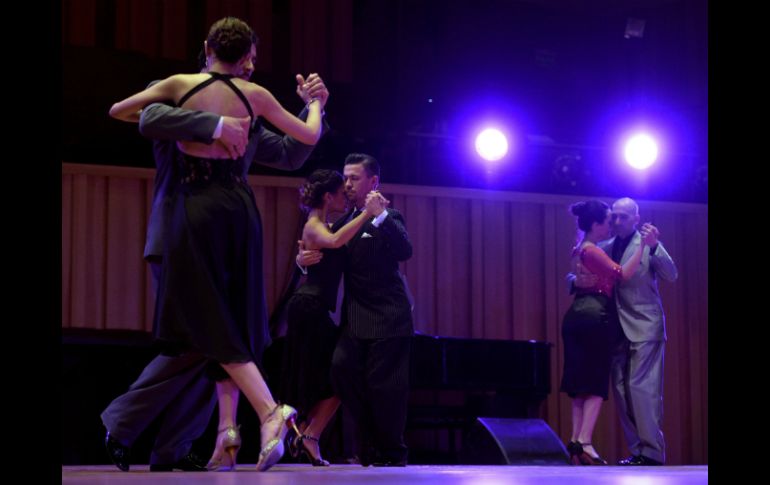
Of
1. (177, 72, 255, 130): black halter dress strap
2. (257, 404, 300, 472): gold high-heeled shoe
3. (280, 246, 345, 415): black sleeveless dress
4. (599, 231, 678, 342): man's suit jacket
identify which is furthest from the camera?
(599, 231, 678, 342): man's suit jacket

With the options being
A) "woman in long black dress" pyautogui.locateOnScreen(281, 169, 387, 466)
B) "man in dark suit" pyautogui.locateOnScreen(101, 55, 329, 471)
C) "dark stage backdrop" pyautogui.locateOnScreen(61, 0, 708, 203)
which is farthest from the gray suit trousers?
"man in dark suit" pyautogui.locateOnScreen(101, 55, 329, 471)

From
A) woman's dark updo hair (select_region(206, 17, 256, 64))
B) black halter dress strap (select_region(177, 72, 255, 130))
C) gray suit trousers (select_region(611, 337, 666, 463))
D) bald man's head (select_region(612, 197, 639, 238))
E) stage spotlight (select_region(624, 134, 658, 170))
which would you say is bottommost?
gray suit trousers (select_region(611, 337, 666, 463))

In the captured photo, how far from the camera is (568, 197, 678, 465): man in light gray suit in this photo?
5.61m

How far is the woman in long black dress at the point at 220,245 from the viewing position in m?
3.09

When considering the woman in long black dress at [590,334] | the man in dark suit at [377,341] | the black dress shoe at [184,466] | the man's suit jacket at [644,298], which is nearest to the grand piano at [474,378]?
the woman in long black dress at [590,334]

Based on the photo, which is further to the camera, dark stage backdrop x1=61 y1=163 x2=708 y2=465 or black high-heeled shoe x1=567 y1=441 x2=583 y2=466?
dark stage backdrop x1=61 y1=163 x2=708 y2=465

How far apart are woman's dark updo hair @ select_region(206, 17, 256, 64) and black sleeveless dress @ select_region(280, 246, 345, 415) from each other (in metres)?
1.58

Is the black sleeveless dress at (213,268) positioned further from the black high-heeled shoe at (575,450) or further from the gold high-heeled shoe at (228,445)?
the black high-heeled shoe at (575,450)

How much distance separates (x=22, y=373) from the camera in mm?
1303

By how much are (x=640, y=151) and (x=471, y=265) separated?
166cm

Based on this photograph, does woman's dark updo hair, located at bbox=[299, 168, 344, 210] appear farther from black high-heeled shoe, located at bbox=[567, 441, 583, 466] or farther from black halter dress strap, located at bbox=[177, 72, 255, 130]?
black high-heeled shoe, located at bbox=[567, 441, 583, 466]

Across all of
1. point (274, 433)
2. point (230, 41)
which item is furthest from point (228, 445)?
point (230, 41)

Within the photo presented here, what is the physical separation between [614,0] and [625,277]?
3.89m
